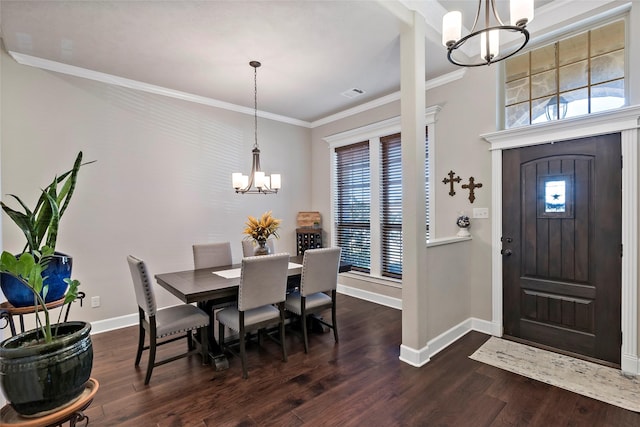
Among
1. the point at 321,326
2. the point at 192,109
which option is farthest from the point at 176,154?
the point at 321,326

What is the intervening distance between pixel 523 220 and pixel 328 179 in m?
3.06

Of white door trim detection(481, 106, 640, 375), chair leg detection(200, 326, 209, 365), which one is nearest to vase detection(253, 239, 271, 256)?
chair leg detection(200, 326, 209, 365)

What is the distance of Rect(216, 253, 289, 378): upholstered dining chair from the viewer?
254cm

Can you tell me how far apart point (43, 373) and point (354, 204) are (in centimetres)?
421

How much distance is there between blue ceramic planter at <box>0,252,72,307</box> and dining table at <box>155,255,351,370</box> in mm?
855

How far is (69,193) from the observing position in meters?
1.62

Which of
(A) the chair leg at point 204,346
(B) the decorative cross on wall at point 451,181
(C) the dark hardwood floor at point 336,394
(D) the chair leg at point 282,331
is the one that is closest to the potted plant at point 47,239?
(C) the dark hardwood floor at point 336,394

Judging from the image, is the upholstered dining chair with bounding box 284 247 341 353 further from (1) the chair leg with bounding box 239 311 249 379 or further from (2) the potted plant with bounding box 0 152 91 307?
(2) the potted plant with bounding box 0 152 91 307

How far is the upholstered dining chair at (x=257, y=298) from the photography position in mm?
2541

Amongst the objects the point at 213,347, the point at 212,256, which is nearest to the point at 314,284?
the point at 213,347

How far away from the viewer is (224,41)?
2.86 metres

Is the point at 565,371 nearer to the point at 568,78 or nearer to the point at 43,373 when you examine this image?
the point at 568,78

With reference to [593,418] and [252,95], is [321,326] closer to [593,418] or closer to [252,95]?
[593,418]

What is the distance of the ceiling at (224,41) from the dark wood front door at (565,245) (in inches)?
58.9
